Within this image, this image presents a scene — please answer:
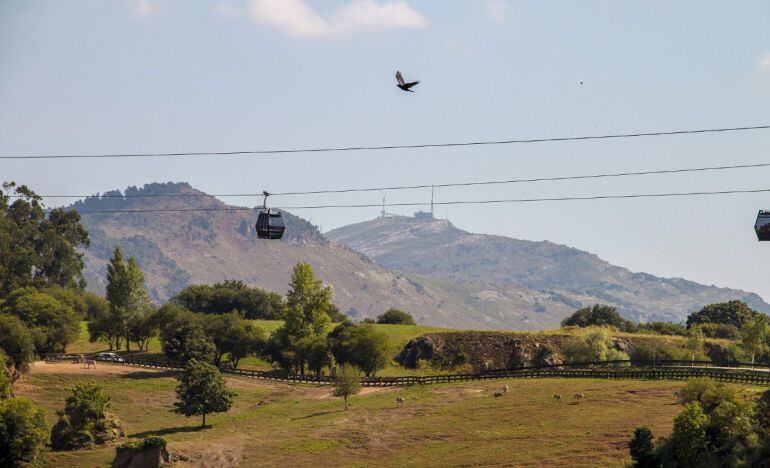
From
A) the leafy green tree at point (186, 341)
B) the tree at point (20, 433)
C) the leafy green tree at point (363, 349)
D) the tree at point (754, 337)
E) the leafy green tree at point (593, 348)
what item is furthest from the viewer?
the leafy green tree at point (593, 348)

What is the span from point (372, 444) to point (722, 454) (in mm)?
34946

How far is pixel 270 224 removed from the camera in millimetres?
69688

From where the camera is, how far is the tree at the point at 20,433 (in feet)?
324

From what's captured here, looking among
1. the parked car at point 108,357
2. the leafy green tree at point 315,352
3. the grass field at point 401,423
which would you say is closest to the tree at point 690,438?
the grass field at point 401,423

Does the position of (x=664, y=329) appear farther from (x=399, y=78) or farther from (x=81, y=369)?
(x=399, y=78)

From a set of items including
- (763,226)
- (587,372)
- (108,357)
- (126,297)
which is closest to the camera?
(763,226)

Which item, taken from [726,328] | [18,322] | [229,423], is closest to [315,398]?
[229,423]

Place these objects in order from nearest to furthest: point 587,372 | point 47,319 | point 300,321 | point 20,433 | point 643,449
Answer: point 643,449 → point 20,433 → point 587,372 → point 47,319 → point 300,321

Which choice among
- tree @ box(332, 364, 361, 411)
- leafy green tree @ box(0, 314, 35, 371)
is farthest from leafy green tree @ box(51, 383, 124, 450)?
tree @ box(332, 364, 361, 411)

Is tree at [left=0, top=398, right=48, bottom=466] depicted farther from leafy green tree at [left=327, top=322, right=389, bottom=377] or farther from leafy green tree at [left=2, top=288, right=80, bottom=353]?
leafy green tree at [left=327, top=322, right=389, bottom=377]

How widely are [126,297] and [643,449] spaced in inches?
4150

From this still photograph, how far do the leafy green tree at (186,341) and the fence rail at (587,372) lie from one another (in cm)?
213

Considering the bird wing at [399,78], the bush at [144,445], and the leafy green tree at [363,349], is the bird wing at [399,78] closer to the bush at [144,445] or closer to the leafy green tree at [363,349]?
the bush at [144,445]

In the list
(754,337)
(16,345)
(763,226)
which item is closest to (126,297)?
(16,345)
